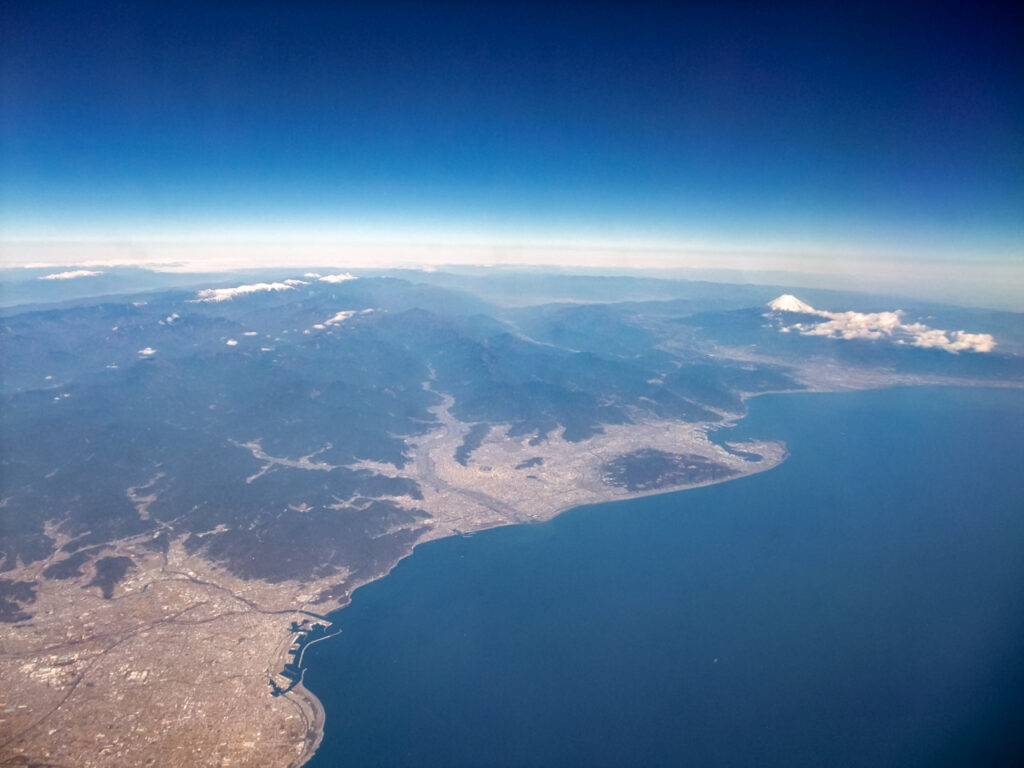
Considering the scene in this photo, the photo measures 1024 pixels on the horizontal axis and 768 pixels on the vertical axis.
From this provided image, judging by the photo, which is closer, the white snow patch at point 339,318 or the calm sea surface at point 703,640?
the calm sea surface at point 703,640

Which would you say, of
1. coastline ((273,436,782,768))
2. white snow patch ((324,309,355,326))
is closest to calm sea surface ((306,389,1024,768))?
coastline ((273,436,782,768))

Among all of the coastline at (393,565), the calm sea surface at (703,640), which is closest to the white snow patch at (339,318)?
the coastline at (393,565)

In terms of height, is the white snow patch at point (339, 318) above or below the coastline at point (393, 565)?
above

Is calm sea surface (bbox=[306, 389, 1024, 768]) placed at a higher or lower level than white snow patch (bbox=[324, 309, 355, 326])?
lower

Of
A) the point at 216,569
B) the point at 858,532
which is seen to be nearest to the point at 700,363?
the point at 858,532

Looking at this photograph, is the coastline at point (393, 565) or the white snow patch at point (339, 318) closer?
the coastline at point (393, 565)

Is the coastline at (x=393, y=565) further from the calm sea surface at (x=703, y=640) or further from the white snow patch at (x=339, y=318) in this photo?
the white snow patch at (x=339, y=318)

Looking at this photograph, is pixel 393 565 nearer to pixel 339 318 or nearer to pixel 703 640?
pixel 703 640

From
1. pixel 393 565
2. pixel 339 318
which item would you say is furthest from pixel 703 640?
pixel 339 318

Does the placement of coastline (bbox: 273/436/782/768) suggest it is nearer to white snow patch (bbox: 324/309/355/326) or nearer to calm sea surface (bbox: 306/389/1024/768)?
calm sea surface (bbox: 306/389/1024/768)
